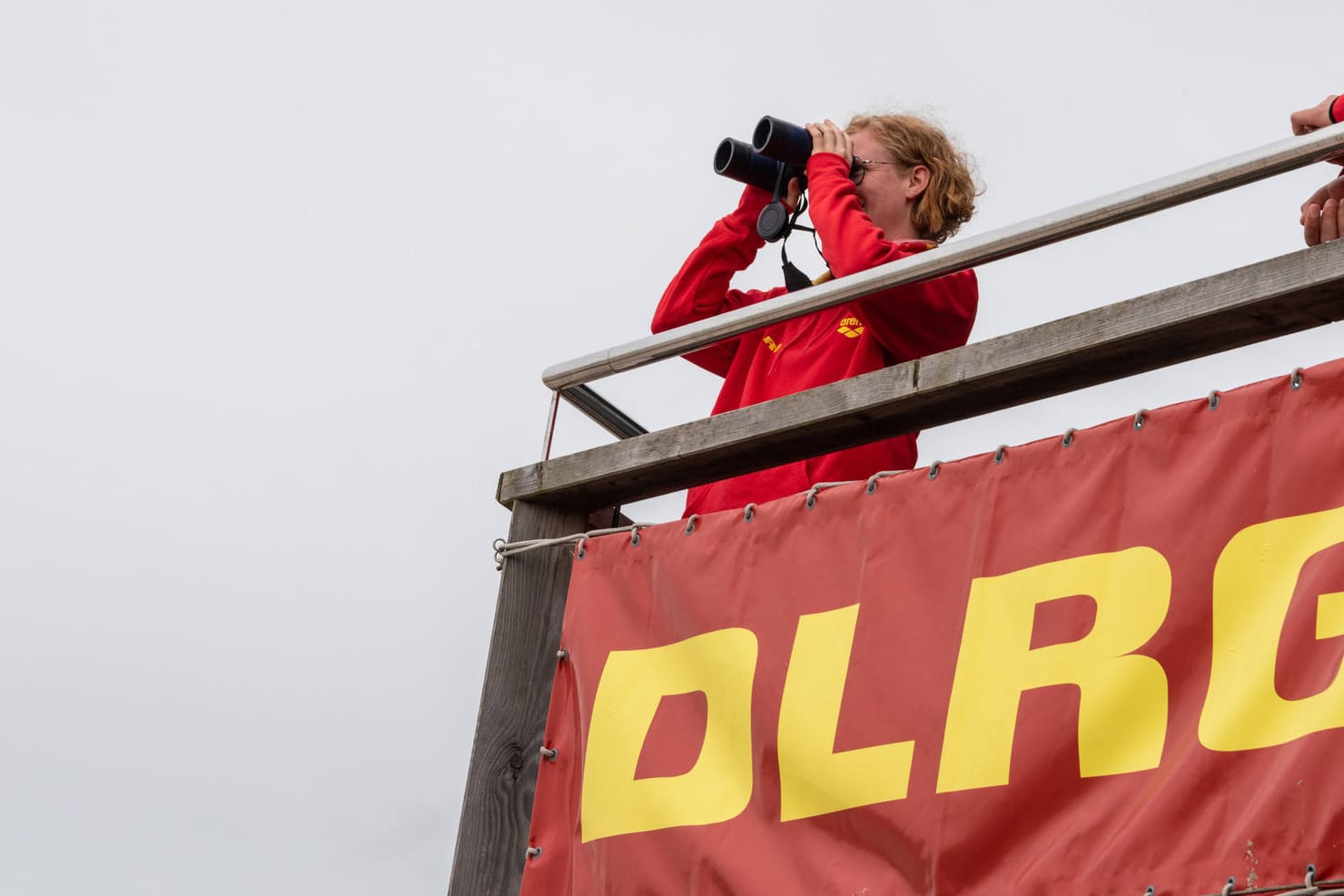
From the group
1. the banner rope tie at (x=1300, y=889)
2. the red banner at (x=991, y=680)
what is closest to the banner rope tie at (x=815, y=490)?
the red banner at (x=991, y=680)

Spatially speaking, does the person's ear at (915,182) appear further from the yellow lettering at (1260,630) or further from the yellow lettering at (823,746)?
the yellow lettering at (1260,630)

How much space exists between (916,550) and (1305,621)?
703 mm

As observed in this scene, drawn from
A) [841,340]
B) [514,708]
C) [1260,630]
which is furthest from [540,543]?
Answer: [1260,630]

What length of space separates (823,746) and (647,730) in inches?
15.3

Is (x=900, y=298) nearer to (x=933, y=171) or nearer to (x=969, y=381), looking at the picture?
(x=969, y=381)

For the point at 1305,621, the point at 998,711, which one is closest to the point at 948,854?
the point at 998,711

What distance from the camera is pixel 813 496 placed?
3.15 metres

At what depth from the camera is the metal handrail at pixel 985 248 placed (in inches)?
107

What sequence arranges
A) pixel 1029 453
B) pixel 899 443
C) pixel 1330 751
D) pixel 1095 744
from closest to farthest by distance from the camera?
pixel 1330 751
pixel 1095 744
pixel 1029 453
pixel 899 443

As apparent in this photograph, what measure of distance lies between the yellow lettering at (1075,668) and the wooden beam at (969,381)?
0.36 metres

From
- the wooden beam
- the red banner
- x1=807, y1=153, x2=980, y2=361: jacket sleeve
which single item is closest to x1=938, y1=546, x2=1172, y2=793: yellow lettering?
the red banner

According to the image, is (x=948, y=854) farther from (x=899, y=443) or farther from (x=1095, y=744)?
(x=899, y=443)

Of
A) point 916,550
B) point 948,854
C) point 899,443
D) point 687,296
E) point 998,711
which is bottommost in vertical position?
point 948,854

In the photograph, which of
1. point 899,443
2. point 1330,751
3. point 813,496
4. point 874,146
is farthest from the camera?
point 874,146
